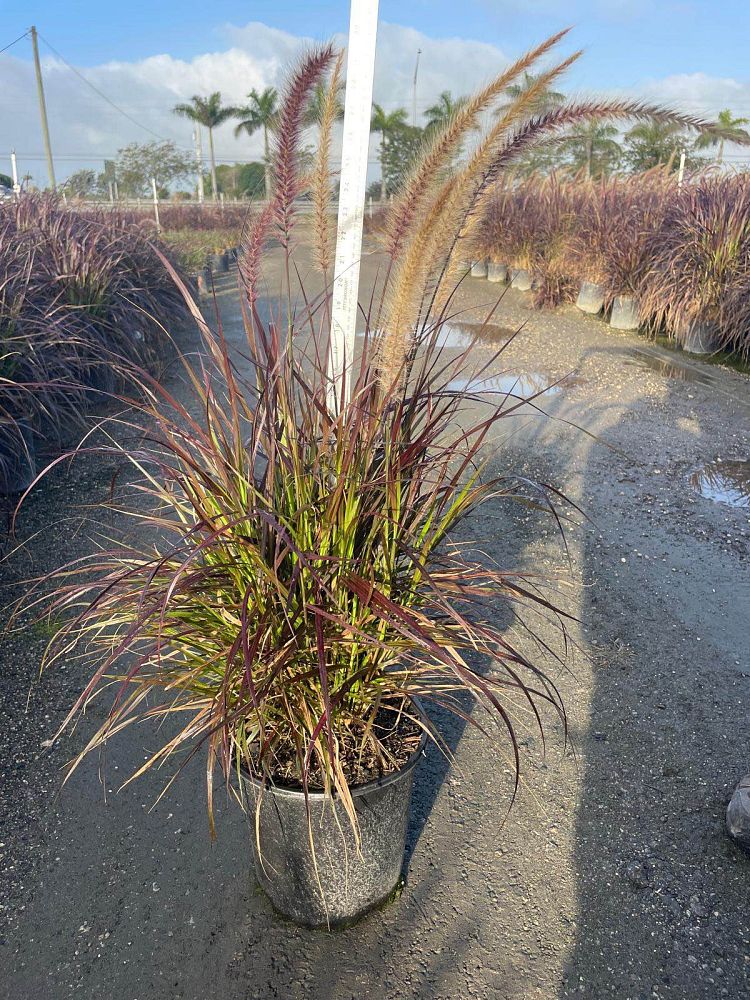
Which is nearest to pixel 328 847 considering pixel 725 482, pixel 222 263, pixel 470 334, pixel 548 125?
pixel 548 125

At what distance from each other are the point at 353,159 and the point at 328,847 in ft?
7.54

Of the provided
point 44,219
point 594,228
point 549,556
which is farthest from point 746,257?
point 44,219

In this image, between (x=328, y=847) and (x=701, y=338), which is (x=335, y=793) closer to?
(x=328, y=847)

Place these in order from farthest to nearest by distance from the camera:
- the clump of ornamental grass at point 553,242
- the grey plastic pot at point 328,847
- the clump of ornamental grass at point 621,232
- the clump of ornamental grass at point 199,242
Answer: the clump of ornamental grass at point 199,242 < the clump of ornamental grass at point 553,242 < the clump of ornamental grass at point 621,232 < the grey plastic pot at point 328,847

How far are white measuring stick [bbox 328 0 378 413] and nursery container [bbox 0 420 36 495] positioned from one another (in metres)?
1.62

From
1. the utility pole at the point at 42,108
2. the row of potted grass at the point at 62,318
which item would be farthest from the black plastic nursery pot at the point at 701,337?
the utility pole at the point at 42,108

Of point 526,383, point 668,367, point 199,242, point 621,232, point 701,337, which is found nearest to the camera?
point 526,383

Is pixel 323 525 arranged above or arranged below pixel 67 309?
above

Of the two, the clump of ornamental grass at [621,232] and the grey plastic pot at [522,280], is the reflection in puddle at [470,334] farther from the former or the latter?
the grey plastic pot at [522,280]

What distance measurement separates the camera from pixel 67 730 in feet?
8.30

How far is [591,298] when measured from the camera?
970 cm

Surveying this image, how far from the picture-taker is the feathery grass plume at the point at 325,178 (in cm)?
171

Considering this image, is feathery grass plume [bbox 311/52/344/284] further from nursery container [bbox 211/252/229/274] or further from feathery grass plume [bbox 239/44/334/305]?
nursery container [bbox 211/252/229/274]

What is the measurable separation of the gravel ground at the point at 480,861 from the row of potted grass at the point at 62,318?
0.87 m
